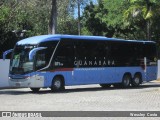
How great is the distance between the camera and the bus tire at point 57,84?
2553cm

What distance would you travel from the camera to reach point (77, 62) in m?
26.7

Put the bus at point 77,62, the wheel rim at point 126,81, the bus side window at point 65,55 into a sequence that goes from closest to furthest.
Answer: the bus at point 77,62, the bus side window at point 65,55, the wheel rim at point 126,81

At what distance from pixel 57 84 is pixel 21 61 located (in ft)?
8.01

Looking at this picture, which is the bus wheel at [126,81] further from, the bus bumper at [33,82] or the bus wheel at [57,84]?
the bus bumper at [33,82]

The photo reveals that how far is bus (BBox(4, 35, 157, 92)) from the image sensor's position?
24.8m

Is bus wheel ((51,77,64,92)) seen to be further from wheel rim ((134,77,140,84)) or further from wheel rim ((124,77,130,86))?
wheel rim ((134,77,140,84))

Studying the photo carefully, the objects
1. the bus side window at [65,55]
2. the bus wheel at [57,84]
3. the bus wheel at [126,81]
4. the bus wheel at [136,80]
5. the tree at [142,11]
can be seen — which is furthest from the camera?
the tree at [142,11]

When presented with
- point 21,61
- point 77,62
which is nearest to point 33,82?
point 21,61

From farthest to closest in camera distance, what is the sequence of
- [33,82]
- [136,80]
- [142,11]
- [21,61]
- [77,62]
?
[142,11] → [136,80] → [77,62] → [21,61] → [33,82]

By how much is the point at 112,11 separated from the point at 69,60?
23.8m

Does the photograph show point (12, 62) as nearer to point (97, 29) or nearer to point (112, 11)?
point (112, 11)

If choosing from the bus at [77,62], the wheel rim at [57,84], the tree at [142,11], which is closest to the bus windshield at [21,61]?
the bus at [77,62]

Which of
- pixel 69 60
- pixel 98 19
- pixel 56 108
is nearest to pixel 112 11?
pixel 98 19

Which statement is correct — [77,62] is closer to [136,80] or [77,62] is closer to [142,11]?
[136,80]
